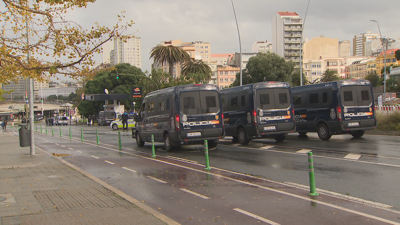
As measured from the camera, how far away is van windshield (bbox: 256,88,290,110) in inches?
667

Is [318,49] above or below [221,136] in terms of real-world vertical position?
above

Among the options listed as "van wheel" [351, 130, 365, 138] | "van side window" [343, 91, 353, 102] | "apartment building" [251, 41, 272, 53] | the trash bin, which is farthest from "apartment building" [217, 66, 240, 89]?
the trash bin

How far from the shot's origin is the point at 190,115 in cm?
1530

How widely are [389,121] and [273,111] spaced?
28.1 feet

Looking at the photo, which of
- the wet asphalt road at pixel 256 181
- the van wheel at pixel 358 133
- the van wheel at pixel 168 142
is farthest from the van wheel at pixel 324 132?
the van wheel at pixel 168 142

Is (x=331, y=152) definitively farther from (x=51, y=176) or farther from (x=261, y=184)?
(x=51, y=176)

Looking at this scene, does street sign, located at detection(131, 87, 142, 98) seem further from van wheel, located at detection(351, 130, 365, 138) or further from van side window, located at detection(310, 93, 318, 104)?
van wheel, located at detection(351, 130, 365, 138)

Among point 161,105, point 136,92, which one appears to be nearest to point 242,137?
point 161,105

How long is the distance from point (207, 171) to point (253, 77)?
5414cm

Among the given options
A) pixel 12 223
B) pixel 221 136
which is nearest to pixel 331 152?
pixel 221 136

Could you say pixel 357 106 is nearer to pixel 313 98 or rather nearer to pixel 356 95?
pixel 356 95

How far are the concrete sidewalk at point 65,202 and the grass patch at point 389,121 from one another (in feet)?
55.6

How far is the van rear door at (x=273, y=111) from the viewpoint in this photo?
16.8m

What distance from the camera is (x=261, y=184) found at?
8.84m
